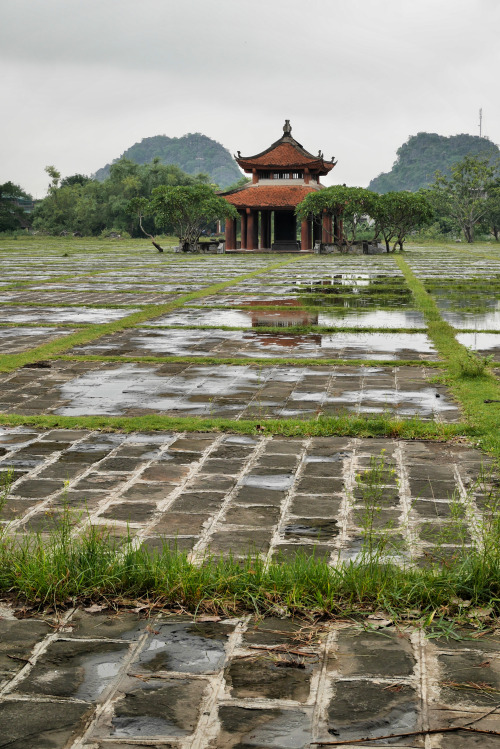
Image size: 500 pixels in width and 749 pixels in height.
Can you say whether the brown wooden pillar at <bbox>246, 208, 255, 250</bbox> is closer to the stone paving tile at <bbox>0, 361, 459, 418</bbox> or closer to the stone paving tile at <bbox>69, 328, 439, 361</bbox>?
the stone paving tile at <bbox>69, 328, 439, 361</bbox>

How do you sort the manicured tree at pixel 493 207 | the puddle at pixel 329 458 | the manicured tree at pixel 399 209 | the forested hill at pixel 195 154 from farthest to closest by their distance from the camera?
the forested hill at pixel 195 154, the manicured tree at pixel 493 207, the manicured tree at pixel 399 209, the puddle at pixel 329 458

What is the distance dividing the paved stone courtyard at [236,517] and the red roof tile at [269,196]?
125 ft

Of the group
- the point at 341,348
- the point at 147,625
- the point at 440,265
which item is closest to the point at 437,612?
the point at 147,625

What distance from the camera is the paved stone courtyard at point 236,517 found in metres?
2.86

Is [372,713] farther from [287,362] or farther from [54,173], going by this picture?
[54,173]

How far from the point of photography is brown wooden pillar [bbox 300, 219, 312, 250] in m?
50.1

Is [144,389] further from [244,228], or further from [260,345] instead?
[244,228]

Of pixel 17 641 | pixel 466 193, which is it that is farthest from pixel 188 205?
pixel 17 641

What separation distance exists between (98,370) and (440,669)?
7.32 metres

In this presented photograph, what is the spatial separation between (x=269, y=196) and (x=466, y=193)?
22.3 metres

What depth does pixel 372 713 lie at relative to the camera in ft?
9.37

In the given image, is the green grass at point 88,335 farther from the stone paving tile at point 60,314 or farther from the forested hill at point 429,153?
the forested hill at point 429,153

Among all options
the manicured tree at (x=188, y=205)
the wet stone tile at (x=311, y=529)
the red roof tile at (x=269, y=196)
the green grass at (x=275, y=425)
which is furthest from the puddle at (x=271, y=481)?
the red roof tile at (x=269, y=196)

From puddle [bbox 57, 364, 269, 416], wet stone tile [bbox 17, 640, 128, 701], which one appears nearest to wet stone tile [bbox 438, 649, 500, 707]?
wet stone tile [bbox 17, 640, 128, 701]
